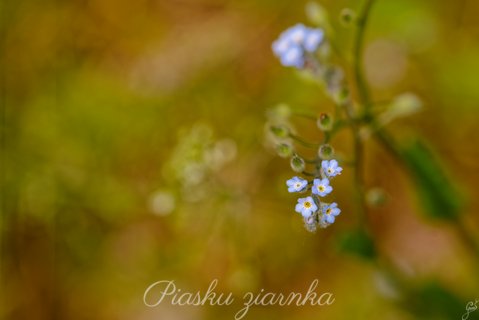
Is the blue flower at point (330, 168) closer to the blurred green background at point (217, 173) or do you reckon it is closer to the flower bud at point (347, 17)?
the flower bud at point (347, 17)

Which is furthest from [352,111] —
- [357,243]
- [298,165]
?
[298,165]

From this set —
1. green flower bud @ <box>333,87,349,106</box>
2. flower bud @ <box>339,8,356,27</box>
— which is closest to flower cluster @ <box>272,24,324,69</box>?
flower bud @ <box>339,8,356,27</box>

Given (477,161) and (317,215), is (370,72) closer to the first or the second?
(477,161)

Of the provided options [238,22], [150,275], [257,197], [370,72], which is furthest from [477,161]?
[150,275]

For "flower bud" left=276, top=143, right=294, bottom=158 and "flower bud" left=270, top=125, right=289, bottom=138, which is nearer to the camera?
"flower bud" left=276, top=143, right=294, bottom=158

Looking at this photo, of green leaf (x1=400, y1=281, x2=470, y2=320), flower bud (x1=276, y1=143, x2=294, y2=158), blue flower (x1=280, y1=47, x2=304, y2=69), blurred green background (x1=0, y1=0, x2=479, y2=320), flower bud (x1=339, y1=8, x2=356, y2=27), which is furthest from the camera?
blurred green background (x1=0, y1=0, x2=479, y2=320)

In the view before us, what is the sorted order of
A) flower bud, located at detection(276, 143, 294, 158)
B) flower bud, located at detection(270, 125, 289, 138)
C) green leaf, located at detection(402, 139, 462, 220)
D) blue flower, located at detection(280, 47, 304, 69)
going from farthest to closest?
green leaf, located at detection(402, 139, 462, 220) < blue flower, located at detection(280, 47, 304, 69) < flower bud, located at detection(270, 125, 289, 138) < flower bud, located at detection(276, 143, 294, 158)

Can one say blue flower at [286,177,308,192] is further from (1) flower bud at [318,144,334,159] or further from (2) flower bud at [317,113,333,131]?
(2) flower bud at [317,113,333,131]

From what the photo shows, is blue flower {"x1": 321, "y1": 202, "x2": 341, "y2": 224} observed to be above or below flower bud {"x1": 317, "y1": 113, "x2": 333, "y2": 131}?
below

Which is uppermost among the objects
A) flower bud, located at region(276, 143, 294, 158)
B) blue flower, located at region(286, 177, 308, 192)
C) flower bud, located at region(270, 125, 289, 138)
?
flower bud, located at region(270, 125, 289, 138)
